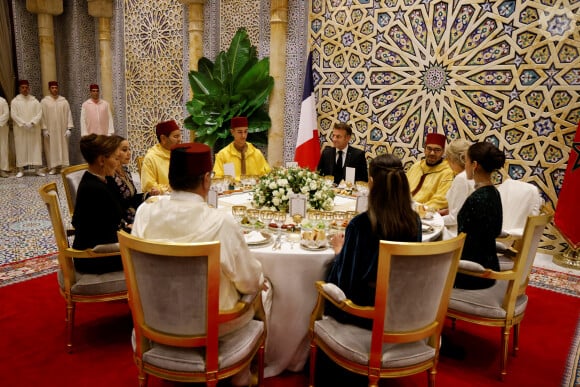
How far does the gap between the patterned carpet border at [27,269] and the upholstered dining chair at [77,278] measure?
147 centimetres

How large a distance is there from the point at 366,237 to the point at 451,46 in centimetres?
386

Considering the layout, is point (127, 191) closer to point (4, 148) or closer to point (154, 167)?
point (154, 167)

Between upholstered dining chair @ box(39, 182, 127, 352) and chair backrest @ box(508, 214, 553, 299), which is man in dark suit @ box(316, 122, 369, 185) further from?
upholstered dining chair @ box(39, 182, 127, 352)

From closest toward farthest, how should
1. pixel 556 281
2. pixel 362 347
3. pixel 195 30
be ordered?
pixel 362 347, pixel 556 281, pixel 195 30

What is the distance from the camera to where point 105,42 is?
9.42 meters

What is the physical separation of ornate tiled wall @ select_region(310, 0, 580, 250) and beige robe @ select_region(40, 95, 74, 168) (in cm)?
589

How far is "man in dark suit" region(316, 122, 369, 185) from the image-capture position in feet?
16.2

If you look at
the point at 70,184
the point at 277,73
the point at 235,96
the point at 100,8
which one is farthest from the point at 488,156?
the point at 100,8

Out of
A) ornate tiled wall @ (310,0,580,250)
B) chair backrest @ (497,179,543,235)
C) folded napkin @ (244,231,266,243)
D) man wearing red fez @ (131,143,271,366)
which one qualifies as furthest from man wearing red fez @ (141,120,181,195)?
chair backrest @ (497,179,543,235)

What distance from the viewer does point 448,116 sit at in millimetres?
5312

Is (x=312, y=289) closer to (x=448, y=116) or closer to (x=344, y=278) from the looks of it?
(x=344, y=278)

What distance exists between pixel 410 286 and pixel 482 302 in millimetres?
936

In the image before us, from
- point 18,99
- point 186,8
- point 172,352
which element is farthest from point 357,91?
point 18,99

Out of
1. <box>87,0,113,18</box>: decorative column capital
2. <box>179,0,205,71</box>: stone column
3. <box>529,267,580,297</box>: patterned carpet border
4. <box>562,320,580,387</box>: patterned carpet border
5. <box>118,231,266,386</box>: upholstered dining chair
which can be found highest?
<box>87,0,113,18</box>: decorative column capital
